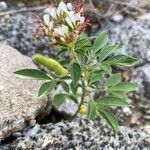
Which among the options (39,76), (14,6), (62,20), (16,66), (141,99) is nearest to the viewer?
(62,20)

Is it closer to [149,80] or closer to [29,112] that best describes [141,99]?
[149,80]

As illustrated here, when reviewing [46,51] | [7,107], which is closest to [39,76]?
[7,107]

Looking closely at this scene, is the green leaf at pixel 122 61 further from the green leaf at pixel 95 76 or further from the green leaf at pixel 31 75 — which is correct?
the green leaf at pixel 31 75

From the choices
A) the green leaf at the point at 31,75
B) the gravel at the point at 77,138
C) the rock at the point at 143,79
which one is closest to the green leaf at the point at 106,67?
the green leaf at the point at 31,75

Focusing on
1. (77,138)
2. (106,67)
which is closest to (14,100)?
(77,138)

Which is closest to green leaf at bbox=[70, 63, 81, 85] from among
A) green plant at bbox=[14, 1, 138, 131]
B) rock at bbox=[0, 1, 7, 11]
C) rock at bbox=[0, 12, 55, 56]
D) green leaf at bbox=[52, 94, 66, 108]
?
green plant at bbox=[14, 1, 138, 131]

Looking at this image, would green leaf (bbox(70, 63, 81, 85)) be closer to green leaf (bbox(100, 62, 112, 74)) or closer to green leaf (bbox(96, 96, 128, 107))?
green leaf (bbox(100, 62, 112, 74))
